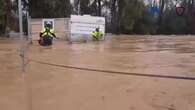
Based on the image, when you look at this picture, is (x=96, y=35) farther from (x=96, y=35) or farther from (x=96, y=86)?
(x=96, y=86)

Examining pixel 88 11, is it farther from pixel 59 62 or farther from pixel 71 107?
pixel 71 107

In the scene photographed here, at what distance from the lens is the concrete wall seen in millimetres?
25647

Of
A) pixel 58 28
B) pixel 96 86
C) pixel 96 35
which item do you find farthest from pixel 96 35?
pixel 96 86

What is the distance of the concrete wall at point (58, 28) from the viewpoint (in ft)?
84.1

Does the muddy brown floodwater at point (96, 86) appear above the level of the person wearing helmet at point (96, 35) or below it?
below

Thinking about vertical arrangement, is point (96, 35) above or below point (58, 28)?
below

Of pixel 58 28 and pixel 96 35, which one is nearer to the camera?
pixel 96 35

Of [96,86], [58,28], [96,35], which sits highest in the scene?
[58,28]

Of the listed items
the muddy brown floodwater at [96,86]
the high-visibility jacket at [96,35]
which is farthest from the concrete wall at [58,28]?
the muddy brown floodwater at [96,86]

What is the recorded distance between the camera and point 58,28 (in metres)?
26.3

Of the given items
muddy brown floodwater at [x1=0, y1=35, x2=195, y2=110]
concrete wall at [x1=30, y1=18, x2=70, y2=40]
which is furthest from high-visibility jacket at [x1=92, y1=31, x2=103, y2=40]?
muddy brown floodwater at [x1=0, y1=35, x2=195, y2=110]

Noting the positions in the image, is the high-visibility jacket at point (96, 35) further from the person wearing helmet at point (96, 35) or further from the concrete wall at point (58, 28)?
the concrete wall at point (58, 28)

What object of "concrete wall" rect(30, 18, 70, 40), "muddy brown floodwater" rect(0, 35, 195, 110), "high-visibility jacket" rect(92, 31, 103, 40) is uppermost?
"concrete wall" rect(30, 18, 70, 40)

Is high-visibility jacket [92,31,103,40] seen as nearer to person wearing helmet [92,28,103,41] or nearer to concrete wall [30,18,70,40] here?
person wearing helmet [92,28,103,41]
